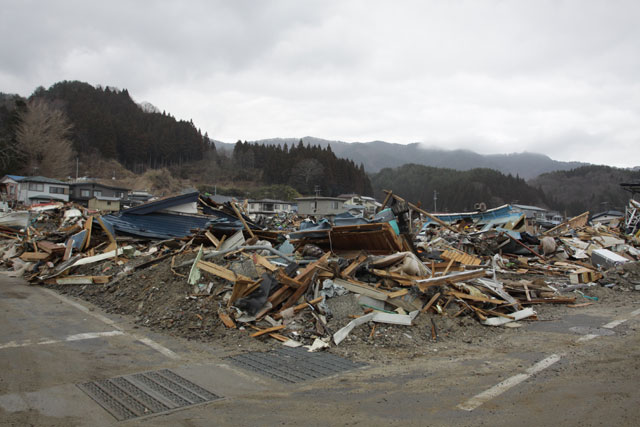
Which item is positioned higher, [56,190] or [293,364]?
[56,190]

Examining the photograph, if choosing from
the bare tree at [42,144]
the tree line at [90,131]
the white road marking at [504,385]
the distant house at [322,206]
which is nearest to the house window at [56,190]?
the tree line at [90,131]

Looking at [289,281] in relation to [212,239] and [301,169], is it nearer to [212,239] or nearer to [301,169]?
[212,239]

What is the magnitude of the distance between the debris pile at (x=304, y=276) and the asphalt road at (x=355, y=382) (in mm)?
909

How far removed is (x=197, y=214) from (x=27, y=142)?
197 ft

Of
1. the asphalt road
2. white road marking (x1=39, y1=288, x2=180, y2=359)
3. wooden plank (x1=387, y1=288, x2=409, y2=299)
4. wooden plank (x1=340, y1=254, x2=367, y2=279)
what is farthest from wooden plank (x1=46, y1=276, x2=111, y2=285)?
wooden plank (x1=387, y1=288, x2=409, y2=299)

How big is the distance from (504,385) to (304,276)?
150 inches

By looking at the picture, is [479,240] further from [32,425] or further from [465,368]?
[32,425]

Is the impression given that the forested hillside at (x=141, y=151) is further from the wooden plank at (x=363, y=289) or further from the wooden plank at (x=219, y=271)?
the wooden plank at (x=363, y=289)

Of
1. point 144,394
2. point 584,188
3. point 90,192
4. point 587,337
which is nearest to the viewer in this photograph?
point 144,394

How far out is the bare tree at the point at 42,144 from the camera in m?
61.1

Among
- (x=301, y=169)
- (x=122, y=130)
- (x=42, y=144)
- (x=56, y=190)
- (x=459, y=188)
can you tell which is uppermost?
(x=122, y=130)

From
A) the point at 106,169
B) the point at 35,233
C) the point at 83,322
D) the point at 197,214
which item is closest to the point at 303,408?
the point at 83,322

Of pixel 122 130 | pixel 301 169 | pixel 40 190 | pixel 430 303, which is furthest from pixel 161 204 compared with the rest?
pixel 122 130

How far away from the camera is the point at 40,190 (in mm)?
49188
